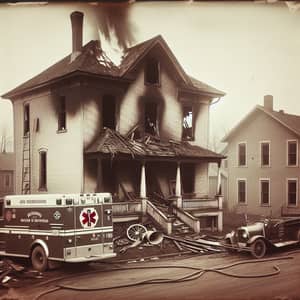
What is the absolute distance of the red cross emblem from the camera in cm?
648

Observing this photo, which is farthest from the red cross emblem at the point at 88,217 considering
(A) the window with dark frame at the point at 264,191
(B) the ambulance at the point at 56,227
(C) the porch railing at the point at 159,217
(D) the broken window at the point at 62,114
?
(A) the window with dark frame at the point at 264,191

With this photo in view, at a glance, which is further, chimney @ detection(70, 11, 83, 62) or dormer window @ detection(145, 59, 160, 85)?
dormer window @ detection(145, 59, 160, 85)

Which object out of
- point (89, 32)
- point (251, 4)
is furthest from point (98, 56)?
point (251, 4)

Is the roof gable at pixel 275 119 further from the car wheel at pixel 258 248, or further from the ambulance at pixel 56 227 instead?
the ambulance at pixel 56 227

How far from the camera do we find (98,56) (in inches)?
257

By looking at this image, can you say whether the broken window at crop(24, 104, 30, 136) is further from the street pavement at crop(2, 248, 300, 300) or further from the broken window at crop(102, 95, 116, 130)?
the street pavement at crop(2, 248, 300, 300)

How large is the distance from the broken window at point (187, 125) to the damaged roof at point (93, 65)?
49 cm

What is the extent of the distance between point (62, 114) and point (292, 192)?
3.34m

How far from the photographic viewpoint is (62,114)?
6.41 m

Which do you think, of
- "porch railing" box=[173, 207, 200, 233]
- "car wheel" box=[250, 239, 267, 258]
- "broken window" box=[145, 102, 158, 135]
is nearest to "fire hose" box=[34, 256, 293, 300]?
"car wheel" box=[250, 239, 267, 258]

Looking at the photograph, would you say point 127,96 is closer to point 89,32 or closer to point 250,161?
point 89,32

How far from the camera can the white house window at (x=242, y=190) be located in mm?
6992

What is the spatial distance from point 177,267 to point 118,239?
847mm

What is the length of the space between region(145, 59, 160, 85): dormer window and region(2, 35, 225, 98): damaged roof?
0.15m
